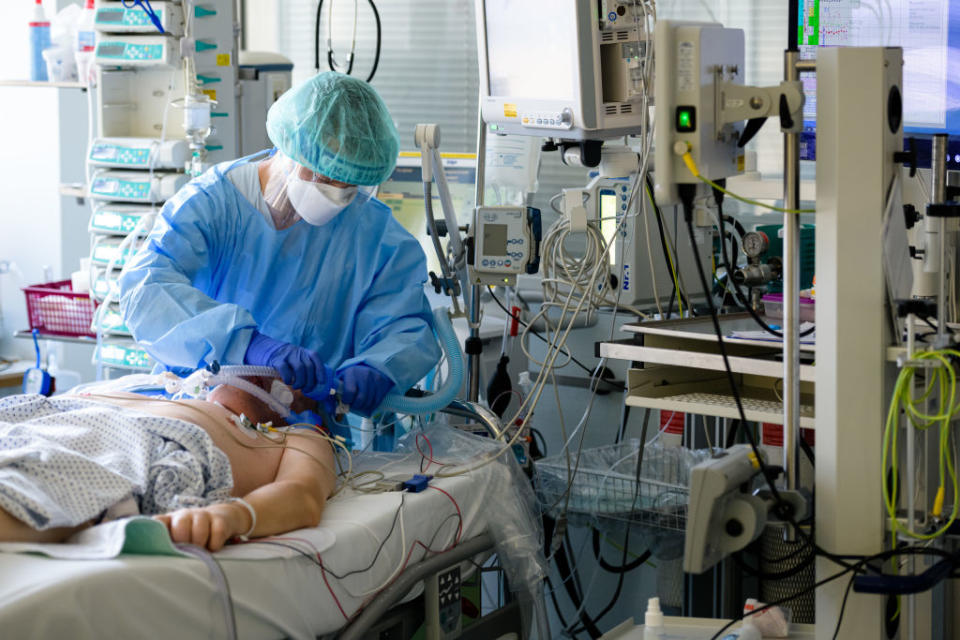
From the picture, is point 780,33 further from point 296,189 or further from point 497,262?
point 296,189

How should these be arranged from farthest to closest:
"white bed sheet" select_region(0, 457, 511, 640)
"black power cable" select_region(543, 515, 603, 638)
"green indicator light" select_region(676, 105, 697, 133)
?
"black power cable" select_region(543, 515, 603, 638)
"green indicator light" select_region(676, 105, 697, 133)
"white bed sheet" select_region(0, 457, 511, 640)

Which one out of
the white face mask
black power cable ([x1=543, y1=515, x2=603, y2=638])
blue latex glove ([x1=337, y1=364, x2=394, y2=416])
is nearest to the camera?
blue latex glove ([x1=337, y1=364, x2=394, y2=416])

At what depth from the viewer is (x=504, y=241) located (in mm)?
2889

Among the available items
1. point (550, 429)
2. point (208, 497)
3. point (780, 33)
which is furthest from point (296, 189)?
point (780, 33)

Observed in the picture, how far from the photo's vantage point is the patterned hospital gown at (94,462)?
189cm

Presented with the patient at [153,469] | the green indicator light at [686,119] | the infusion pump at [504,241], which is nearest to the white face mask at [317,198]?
the infusion pump at [504,241]

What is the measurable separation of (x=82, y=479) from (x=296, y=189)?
3.42 ft

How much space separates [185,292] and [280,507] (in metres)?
0.74

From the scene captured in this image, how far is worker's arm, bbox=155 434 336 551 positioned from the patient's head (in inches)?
6.2

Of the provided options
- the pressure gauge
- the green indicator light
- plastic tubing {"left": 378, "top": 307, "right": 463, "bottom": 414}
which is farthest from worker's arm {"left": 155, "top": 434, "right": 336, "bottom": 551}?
the pressure gauge

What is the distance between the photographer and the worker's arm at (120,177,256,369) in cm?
Result: 257

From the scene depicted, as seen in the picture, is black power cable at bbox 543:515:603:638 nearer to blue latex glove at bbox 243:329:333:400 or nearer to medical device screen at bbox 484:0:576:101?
blue latex glove at bbox 243:329:333:400

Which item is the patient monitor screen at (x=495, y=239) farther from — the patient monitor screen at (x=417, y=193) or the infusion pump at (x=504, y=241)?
the patient monitor screen at (x=417, y=193)

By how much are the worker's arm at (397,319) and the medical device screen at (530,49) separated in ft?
1.58
